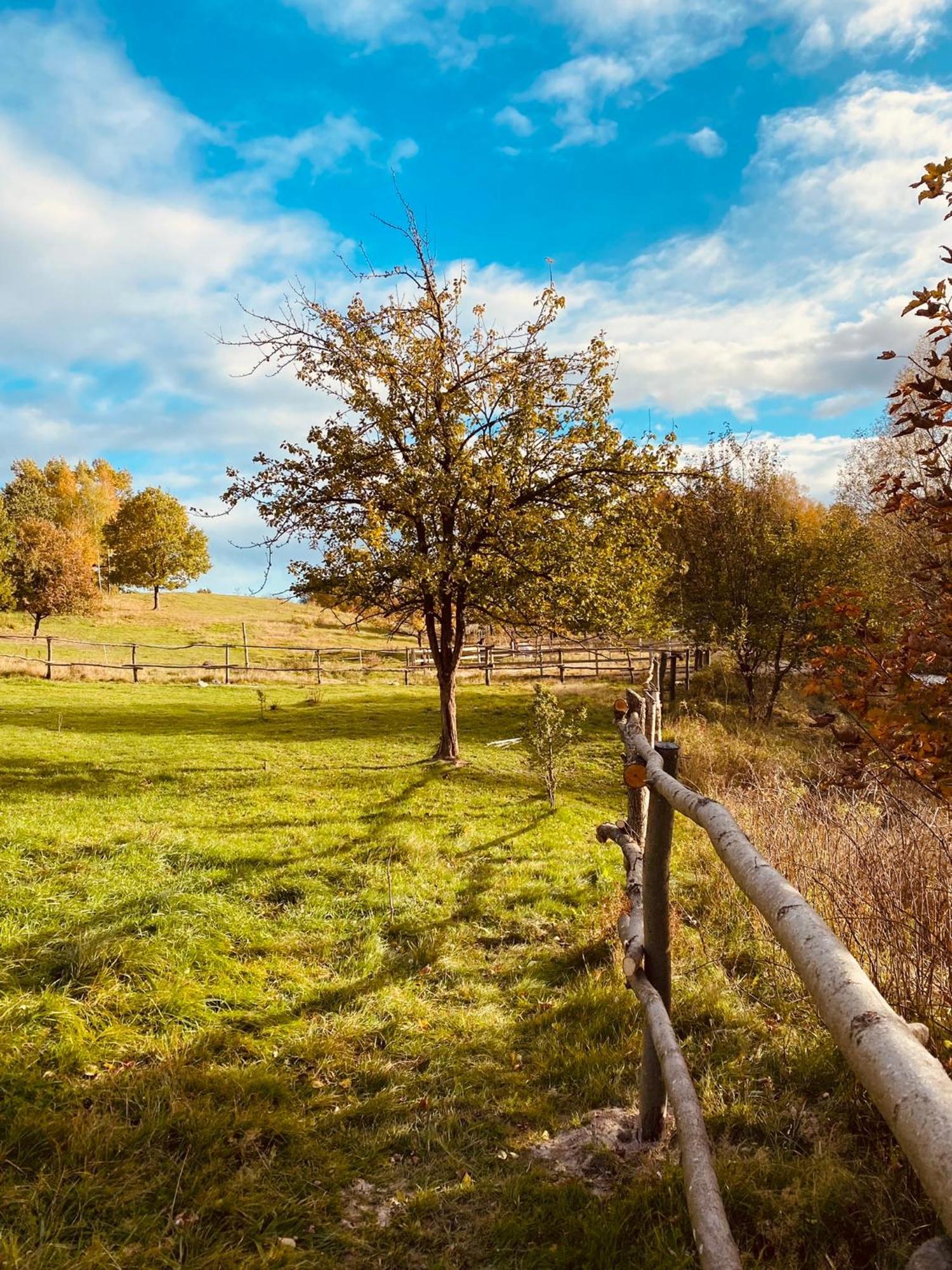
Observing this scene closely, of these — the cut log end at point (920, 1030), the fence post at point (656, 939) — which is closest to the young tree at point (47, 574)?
the fence post at point (656, 939)

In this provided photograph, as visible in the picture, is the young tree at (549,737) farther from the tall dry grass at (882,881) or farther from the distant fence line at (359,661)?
the distant fence line at (359,661)

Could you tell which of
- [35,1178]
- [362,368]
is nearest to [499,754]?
[362,368]

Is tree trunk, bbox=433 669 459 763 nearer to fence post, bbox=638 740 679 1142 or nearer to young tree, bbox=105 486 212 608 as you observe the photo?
fence post, bbox=638 740 679 1142

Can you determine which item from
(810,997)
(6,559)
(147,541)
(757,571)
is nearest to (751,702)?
(757,571)

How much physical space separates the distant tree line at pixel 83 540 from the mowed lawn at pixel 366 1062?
34.5 m

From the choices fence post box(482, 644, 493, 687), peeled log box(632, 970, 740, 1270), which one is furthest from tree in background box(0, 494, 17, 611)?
peeled log box(632, 970, 740, 1270)

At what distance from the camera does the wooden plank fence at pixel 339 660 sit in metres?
27.9

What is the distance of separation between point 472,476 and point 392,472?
1.50 metres

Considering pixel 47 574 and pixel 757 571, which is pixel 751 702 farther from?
pixel 47 574

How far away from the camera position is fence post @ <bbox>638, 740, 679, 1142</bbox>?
3443 mm

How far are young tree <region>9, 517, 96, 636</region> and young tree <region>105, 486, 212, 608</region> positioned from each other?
795 cm

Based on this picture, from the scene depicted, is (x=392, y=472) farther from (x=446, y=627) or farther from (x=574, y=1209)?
(x=574, y=1209)

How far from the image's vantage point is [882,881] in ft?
15.8

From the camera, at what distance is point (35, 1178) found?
119 inches
